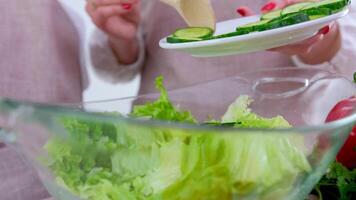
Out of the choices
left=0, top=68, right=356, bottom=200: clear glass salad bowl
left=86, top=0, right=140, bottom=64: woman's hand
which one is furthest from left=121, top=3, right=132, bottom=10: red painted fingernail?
left=0, top=68, right=356, bottom=200: clear glass salad bowl

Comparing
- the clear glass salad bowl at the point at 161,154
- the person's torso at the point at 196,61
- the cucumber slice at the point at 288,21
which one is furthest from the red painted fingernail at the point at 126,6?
the clear glass salad bowl at the point at 161,154

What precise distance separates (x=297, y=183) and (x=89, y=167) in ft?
0.45

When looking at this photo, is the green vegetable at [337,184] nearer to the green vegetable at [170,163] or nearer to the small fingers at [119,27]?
the green vegetable at [170,163]

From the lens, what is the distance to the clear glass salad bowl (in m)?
0.33

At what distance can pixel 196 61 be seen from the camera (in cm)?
89

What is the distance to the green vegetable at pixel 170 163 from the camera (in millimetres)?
344

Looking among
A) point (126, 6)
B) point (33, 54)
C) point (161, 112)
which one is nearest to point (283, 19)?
point (161, 112)

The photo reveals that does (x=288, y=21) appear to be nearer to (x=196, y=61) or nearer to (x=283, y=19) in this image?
(x=283, y=19)

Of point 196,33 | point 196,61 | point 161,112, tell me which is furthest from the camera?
point 196,61

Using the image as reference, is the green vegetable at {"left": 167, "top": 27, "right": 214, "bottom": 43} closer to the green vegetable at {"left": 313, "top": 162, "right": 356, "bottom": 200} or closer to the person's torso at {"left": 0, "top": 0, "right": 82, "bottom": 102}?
the green vegetable at {"left": 313, "top": 162, "right": 356, "bottom": 200}

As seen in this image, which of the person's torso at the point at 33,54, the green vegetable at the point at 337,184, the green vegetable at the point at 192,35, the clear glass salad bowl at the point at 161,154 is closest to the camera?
the clear glass salad bowl at the point at 161,154

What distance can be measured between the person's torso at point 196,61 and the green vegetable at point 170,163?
51 cm

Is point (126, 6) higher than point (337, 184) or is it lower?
higher

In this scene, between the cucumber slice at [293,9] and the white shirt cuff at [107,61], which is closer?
the cucumber slice at [293,9]
